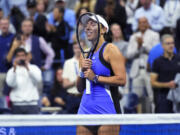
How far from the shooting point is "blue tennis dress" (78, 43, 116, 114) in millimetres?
5363

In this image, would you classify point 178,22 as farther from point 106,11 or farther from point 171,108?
point 171,108

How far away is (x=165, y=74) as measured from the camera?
30.1ft

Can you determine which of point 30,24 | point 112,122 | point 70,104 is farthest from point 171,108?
point 112,122

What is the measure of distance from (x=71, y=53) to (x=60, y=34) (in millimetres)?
469

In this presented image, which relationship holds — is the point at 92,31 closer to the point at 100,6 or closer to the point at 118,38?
the point at 118,38

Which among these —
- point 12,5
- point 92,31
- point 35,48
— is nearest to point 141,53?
point 35,48

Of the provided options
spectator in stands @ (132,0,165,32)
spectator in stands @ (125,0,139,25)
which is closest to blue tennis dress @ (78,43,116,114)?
spectator in stands @ (132,0,165,32)

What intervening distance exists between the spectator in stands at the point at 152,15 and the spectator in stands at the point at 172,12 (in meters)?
0.27

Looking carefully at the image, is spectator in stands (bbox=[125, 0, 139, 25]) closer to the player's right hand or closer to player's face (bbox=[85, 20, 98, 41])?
player's face (bbox=[85, 20, 98, 41])

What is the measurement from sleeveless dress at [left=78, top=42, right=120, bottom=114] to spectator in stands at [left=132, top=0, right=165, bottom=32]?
5.83m

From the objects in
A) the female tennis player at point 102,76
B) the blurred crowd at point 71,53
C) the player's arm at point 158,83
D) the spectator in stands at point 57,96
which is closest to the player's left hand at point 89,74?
the female tennis player at point 102,76

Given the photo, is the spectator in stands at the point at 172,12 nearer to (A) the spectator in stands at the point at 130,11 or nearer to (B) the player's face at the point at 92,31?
(A) the spectator in stands at the point at 130,11

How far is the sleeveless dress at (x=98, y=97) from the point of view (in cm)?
536

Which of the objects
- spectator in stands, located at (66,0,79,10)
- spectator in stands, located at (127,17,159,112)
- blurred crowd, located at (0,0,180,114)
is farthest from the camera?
spectator in stands, located at (66,0,79,10)
